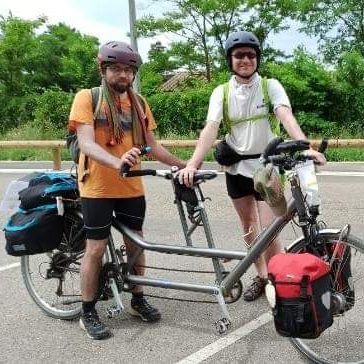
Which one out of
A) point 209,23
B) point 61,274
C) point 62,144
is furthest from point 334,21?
point 61,274

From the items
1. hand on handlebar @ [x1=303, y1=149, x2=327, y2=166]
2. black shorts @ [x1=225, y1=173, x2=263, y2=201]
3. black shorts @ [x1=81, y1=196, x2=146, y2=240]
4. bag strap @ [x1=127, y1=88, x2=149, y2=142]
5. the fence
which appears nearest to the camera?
hand on handlebar @ [x1=303, y1=149, x2=327, y2=166]

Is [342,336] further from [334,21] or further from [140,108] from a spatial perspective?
[334,21]

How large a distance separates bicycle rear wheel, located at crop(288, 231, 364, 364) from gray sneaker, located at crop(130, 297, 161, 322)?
3.57ft

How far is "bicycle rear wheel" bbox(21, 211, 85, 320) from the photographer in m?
4.20

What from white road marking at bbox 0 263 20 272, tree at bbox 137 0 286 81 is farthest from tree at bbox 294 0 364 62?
white road marking at bbox 0 263 20 272

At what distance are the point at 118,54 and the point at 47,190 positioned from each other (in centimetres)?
116

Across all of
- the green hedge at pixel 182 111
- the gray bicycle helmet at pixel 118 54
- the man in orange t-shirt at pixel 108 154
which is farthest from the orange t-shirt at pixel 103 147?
the green hedge at pixel 182 111

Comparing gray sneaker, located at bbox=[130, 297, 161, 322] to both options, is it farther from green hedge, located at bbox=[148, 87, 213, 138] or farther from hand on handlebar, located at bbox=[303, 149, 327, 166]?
green hedge, located at bbox=[148, 87, 213, 138]

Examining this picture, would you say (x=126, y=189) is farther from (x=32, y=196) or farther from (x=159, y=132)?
(x=159, y=132)

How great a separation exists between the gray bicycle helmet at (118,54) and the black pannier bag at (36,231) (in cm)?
117

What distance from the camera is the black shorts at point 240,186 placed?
4.22 m

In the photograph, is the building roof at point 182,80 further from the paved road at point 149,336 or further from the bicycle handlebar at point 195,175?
the bicycle handlebar at point 195,175

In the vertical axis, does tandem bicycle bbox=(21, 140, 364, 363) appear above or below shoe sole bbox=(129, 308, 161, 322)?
above

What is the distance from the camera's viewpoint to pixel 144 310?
4121 mm
